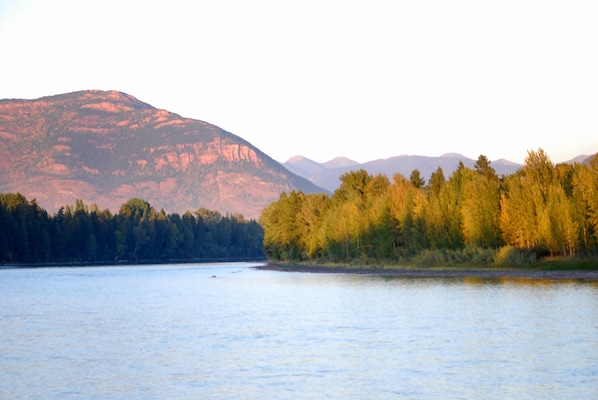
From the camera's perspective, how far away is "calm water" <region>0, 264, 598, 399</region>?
26188 millimetres

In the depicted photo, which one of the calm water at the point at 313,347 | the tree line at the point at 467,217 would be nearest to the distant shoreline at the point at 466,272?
the tree line at the point at 467,217

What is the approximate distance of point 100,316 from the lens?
52469 millimetres

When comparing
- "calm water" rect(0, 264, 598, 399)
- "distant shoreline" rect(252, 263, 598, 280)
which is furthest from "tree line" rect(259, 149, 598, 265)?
"calm water" rect(0, 264, 598, 399)

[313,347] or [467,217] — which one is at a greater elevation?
[467,217]

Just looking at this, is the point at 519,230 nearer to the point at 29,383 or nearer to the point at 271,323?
the point at 271,323

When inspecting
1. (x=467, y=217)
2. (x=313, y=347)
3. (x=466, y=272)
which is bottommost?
(x=313, y=347)

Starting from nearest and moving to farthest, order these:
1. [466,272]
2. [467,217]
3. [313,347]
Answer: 1. [313,347]
2. [466,272]
3. [467,217]

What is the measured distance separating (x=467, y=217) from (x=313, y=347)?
64678 mm

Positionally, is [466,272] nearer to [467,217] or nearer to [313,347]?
[467,217]

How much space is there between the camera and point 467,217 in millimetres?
96562

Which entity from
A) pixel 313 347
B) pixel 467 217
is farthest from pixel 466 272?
pixel 313 347

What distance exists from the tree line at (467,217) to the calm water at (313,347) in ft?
74.5

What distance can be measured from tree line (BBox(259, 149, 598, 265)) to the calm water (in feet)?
74.5

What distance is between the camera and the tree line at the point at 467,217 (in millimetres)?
84875
